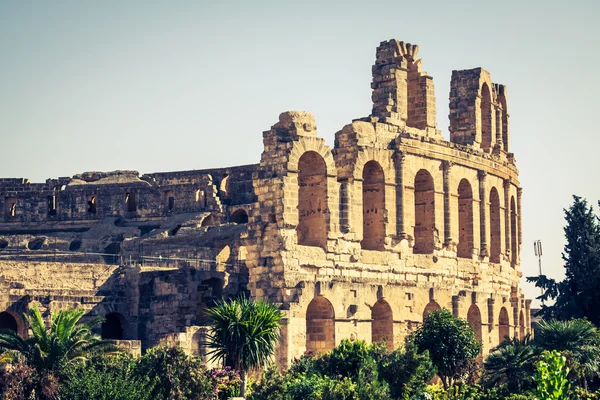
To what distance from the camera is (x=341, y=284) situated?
4925 centimetres

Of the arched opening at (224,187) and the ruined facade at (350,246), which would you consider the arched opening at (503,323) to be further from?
the arched opening at (224,187)

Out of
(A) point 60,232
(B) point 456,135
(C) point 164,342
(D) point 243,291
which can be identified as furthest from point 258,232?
(A) point 60,232

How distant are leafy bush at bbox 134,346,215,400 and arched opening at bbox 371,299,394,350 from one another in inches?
481

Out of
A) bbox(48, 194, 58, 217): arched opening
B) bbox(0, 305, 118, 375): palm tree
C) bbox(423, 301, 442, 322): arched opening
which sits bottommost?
bbox(0, 305, 118, 375): palm tree

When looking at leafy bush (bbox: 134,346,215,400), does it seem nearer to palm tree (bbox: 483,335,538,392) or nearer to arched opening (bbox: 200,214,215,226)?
palm tree (bbox: 483,335,538,392)

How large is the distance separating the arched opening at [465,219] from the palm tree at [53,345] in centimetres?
2082

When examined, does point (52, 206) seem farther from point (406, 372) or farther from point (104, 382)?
point (104, 382)

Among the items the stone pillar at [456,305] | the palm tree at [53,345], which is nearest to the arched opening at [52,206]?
the stone pillar at [456,305]

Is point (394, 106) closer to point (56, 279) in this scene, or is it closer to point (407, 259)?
point (407, 259)

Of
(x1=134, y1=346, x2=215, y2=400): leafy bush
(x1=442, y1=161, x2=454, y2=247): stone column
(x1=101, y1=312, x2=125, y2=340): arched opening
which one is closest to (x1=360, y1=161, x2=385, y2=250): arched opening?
(x1=442, y1=161, x2=454, y2=247): stone column

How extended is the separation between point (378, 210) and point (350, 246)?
8.70 ft

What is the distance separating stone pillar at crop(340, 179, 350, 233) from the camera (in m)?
51.7

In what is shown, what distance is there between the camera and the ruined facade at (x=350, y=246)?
49.1 meters

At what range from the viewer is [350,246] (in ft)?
170
